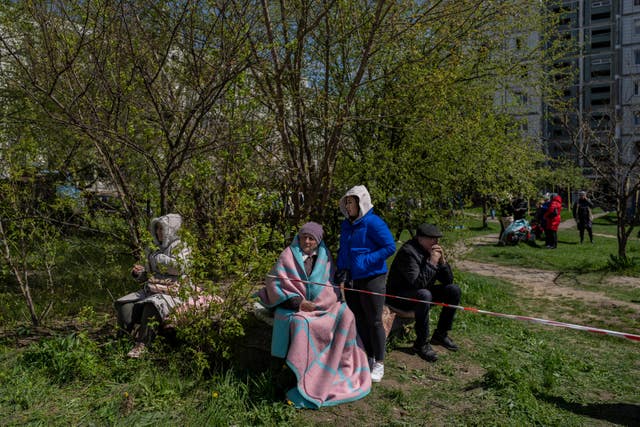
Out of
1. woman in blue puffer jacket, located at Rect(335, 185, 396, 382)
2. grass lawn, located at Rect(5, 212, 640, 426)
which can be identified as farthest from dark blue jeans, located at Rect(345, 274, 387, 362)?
grass lawn, located at Rect(5, 212, 640, 426)

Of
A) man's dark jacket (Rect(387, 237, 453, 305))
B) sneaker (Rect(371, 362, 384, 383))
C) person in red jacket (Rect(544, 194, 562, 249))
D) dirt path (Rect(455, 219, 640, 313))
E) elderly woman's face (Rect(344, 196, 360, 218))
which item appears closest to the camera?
sneaker (Rect(371, 362, 384, 383))

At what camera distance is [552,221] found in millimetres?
13922

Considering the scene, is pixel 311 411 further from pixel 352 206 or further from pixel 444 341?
pixel 444 341

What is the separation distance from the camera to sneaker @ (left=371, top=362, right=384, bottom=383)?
4482mm

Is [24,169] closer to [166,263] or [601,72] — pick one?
[166,263]

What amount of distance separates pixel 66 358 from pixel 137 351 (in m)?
0.55

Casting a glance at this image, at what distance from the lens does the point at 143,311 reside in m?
4.70

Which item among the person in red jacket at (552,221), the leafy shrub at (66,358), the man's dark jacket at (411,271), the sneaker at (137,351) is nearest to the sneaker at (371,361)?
the man's dark jacket at (411,271)

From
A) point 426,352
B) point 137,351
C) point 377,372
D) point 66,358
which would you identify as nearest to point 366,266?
point 377,372

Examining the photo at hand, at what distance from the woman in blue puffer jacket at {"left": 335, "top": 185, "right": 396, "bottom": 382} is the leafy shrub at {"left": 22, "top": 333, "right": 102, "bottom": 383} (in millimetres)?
2166

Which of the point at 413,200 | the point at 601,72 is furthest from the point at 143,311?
the point at 601,72

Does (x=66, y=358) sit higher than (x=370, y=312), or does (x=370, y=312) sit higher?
(x=370, y=312)

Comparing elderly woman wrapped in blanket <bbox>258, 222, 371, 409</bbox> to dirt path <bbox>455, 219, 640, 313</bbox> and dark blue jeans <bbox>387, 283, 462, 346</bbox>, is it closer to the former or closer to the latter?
dark blue jeans <bbox>387, 283, 462, 346</bbox>

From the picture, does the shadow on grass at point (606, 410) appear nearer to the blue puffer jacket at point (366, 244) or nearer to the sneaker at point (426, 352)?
the sneaker at point (426, 352)
